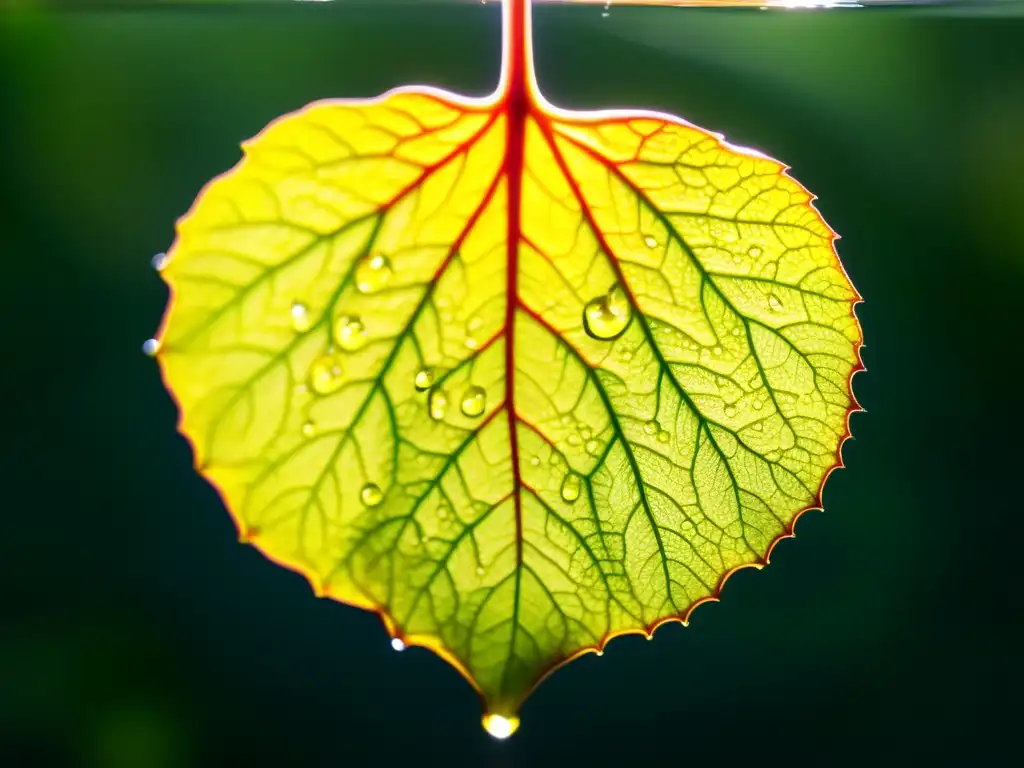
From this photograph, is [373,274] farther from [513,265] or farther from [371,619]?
[371,619]

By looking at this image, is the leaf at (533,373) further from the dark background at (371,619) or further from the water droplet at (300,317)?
the dark background at (371,619)

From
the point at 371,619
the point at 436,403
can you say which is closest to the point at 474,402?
the point at 436,403

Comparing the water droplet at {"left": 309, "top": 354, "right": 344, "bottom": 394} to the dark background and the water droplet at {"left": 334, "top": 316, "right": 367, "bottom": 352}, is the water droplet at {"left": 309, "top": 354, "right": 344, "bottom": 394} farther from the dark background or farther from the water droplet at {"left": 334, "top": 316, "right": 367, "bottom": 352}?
the dark background

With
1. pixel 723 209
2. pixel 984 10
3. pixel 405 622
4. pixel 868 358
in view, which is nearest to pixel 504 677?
pixel 405 622

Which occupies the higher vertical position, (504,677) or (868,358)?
(868,358)

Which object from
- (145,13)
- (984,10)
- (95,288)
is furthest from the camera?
(95,288)

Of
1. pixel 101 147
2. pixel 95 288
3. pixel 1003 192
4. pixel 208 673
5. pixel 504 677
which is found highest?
pixel 1003 192

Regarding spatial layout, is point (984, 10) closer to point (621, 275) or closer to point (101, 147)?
point (621, 275)
